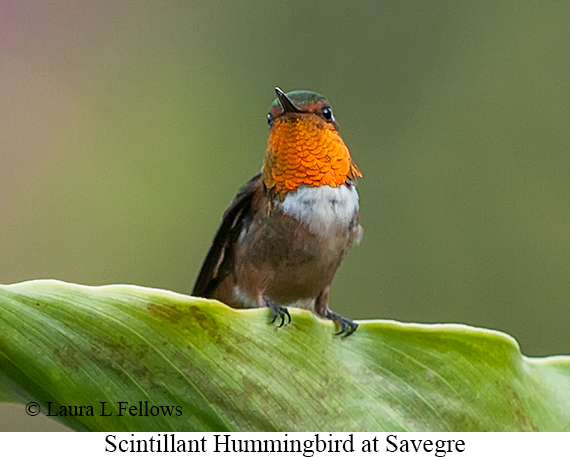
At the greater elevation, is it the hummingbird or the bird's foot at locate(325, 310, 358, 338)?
the hummingbird

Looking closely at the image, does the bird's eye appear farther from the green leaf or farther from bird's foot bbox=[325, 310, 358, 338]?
the green leaf

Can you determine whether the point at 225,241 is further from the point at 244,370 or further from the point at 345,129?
the point at 244,370

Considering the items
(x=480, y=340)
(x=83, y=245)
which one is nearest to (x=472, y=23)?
(x=83, y=245)

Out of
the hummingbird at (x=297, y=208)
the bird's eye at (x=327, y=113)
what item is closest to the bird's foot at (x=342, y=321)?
the hummingbird at (x=297, y=208)

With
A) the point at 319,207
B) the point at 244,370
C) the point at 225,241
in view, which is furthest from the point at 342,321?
the point at 244,370

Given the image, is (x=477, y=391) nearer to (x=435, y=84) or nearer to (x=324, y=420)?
(x=324, y=420)

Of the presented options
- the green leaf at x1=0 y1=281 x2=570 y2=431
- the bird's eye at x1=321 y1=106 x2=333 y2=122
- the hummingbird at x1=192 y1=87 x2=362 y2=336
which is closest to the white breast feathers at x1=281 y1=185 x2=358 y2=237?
the hummingbird at x1=192 y1=87 x2=362 y2=336

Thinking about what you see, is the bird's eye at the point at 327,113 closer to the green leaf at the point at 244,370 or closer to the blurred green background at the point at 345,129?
the blurred green background at the point at 345,129

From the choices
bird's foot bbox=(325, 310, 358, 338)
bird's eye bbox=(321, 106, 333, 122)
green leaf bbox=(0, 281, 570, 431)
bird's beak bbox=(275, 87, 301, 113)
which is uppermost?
bird's beak bbox=(275, 87, 301, 113)
